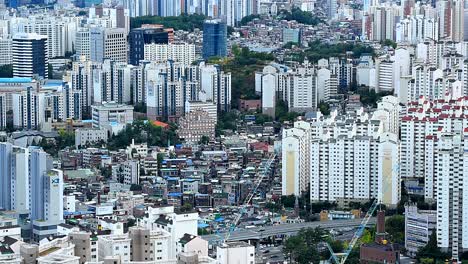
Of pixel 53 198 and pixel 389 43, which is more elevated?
pixel 389 43

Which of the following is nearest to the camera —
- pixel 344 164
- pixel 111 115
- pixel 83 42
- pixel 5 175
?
pixel 5 175

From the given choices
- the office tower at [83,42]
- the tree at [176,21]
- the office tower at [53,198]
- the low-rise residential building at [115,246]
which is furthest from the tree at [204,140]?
the tree at [176,21]

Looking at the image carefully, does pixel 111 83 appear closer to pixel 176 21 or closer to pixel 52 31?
pixel 52 31

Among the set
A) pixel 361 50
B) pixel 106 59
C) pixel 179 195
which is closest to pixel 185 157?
pixel 179 195

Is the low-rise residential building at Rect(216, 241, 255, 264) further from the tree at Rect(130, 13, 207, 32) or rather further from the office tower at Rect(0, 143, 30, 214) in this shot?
the tree at Rect(130, 13, 207, 32)

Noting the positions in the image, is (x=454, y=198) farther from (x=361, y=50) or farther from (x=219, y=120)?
(x=361, y=50)

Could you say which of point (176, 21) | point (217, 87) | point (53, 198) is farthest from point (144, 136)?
point (176, 21)
